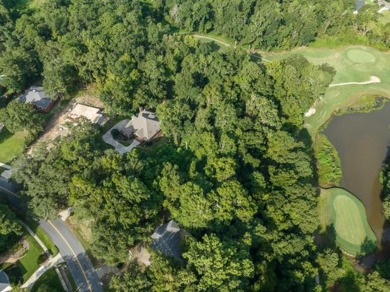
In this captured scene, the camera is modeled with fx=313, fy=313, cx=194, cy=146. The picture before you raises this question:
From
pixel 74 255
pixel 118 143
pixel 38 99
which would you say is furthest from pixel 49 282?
pixel 38 99

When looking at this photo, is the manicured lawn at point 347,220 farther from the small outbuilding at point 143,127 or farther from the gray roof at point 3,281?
the gray roof at point 3,281

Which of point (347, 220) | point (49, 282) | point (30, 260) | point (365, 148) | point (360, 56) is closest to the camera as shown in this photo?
point (49, 282)

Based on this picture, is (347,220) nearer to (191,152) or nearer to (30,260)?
(191,152)

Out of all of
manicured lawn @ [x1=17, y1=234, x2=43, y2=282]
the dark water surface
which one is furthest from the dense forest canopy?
the dark water surface

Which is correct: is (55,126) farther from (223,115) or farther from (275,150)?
(275,150)

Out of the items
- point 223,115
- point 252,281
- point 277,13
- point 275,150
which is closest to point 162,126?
point 223,115

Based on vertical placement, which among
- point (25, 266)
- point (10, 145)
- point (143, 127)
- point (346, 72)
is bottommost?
point (25, 266)
